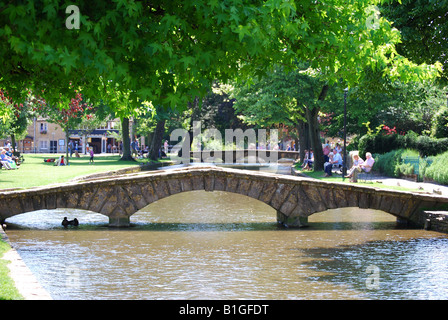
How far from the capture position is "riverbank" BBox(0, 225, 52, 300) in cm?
901

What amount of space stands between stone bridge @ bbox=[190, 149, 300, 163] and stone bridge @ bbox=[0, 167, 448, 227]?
41.9m

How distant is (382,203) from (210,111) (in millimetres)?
57233

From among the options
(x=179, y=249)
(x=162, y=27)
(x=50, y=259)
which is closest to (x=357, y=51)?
(x=162, y=27)

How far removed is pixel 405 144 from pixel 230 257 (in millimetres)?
24831

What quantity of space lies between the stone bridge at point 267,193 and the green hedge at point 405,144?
15.5 metres

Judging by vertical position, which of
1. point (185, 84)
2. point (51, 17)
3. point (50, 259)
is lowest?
point (50, 259)

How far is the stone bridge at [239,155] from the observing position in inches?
2485

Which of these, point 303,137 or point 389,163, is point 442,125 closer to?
point 389,163

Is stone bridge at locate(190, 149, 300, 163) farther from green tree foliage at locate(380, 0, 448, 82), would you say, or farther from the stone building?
the stone building

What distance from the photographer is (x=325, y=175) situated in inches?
1289

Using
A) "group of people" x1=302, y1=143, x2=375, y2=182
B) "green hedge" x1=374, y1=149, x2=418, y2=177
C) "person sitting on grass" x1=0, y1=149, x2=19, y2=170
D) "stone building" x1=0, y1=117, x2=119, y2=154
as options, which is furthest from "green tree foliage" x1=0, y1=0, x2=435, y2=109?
"stone building" x1=0, y1=117, x2=119, y2=154

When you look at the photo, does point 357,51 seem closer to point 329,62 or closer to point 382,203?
point 329,62

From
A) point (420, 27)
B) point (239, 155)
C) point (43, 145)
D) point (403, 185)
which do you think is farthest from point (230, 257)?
point (43, 145)

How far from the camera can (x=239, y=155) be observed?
66.6 metres
